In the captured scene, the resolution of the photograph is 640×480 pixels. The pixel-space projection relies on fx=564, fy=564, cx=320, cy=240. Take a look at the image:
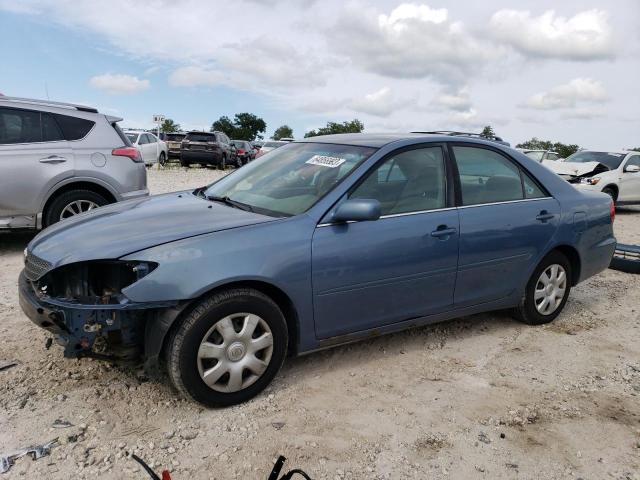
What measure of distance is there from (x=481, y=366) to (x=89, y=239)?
2.70 m

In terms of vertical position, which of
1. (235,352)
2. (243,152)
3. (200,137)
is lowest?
(235,352)

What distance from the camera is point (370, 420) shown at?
314cm

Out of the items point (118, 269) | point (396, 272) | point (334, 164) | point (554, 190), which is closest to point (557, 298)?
point (554, 190)

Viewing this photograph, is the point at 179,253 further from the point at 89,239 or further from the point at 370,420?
the point at 370,420

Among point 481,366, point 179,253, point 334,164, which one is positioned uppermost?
point 334,164

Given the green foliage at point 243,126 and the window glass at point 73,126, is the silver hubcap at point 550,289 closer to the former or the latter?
the window glass at point 73,126

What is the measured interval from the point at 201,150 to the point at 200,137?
696 millimetres

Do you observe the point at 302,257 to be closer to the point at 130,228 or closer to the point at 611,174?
the point at 130,228

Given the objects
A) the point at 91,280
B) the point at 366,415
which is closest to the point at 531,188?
the point at 366,415

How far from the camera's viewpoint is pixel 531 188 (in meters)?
4.54

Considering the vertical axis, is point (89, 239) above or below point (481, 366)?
above

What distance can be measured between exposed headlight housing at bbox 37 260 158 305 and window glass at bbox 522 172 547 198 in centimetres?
303

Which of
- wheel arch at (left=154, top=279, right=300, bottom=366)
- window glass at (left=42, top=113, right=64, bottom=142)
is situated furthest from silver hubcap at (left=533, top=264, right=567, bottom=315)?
window glass at (left=42, top=113, right=64, bottom=142)

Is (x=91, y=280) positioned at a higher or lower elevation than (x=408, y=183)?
lower
